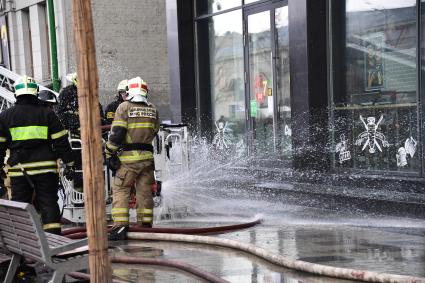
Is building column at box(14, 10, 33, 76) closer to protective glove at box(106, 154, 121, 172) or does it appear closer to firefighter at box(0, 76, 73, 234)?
protective glove at box(106, 154, 121, 172)

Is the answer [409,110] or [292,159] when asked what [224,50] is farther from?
[409,110]

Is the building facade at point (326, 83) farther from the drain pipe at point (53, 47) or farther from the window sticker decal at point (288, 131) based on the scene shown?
the drain pipe at point (53, 47)

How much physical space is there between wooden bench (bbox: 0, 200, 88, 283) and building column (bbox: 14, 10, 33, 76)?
1713 centimetres

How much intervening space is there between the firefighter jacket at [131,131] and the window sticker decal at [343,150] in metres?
3.68

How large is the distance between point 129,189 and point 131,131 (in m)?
0.68

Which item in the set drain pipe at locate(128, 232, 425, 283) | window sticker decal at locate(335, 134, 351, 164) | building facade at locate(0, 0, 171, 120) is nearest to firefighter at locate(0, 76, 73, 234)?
drain pipe at locate(128, 232, 425, 283)

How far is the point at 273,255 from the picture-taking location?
6.04 meters

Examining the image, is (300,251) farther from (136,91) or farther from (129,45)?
(129,45)

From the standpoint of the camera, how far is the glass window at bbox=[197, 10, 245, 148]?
1351 centimetres

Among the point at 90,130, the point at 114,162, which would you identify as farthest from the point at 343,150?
the point at 90,130

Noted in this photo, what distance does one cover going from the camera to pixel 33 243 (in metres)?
4.93

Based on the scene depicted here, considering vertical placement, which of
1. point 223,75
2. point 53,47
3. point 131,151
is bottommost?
point 131,151

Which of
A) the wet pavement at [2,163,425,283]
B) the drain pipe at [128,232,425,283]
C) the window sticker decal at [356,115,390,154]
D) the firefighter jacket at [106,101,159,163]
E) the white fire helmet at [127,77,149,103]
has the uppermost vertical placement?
the white fire helmet at [127,77,149,103]

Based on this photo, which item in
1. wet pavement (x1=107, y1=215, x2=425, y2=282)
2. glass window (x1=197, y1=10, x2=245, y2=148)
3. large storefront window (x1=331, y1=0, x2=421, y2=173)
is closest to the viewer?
wet pavement (x1=107, y1=215, x2=425, y2=282)
